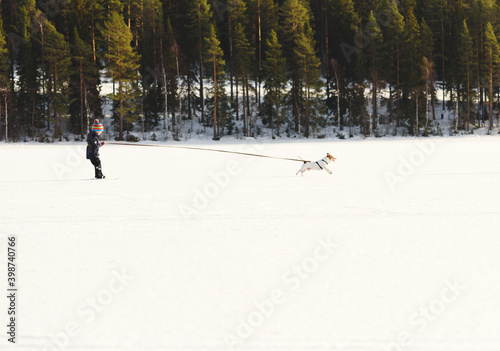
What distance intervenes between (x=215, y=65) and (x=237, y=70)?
2.58 m

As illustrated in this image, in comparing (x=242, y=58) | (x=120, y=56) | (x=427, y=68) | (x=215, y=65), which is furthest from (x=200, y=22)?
(x=427, y=68)

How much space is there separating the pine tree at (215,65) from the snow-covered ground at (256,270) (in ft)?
99.4

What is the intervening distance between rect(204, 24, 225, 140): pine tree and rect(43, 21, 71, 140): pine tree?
11028mm

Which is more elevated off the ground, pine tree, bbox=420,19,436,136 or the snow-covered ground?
pine tree, bbox=420,19,436,136

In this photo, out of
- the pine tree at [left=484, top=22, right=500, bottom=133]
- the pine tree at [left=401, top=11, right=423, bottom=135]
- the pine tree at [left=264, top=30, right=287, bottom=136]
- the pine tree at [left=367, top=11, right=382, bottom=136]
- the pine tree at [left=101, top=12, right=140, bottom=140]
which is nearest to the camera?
the pine tree at [left=101, top=12, right=140, bottom=140]

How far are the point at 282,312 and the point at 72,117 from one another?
40430mm

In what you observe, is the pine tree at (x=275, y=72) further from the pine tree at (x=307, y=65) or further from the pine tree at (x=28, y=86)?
the pine tree at (x=28, y=86)

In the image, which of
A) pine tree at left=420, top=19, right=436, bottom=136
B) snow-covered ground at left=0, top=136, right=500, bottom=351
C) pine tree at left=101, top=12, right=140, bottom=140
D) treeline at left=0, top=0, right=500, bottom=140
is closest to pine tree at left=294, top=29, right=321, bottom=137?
treeline at left=0, top=0, right=500, bottom=140

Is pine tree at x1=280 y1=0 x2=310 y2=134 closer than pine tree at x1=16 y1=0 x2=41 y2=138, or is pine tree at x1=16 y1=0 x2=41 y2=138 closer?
pine tree at x1=16 y1=0 x2=41 y2=138

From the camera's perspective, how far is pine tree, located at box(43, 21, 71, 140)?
39.0m

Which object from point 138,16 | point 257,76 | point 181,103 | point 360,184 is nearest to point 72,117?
point 181,103

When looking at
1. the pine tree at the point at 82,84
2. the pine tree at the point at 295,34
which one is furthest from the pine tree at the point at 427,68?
the pine tree at the point at 82,84

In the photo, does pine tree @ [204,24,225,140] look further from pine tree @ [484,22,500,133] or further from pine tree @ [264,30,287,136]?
pine tree @ [484,22,500,133]

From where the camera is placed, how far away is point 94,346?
3613 millimetres
